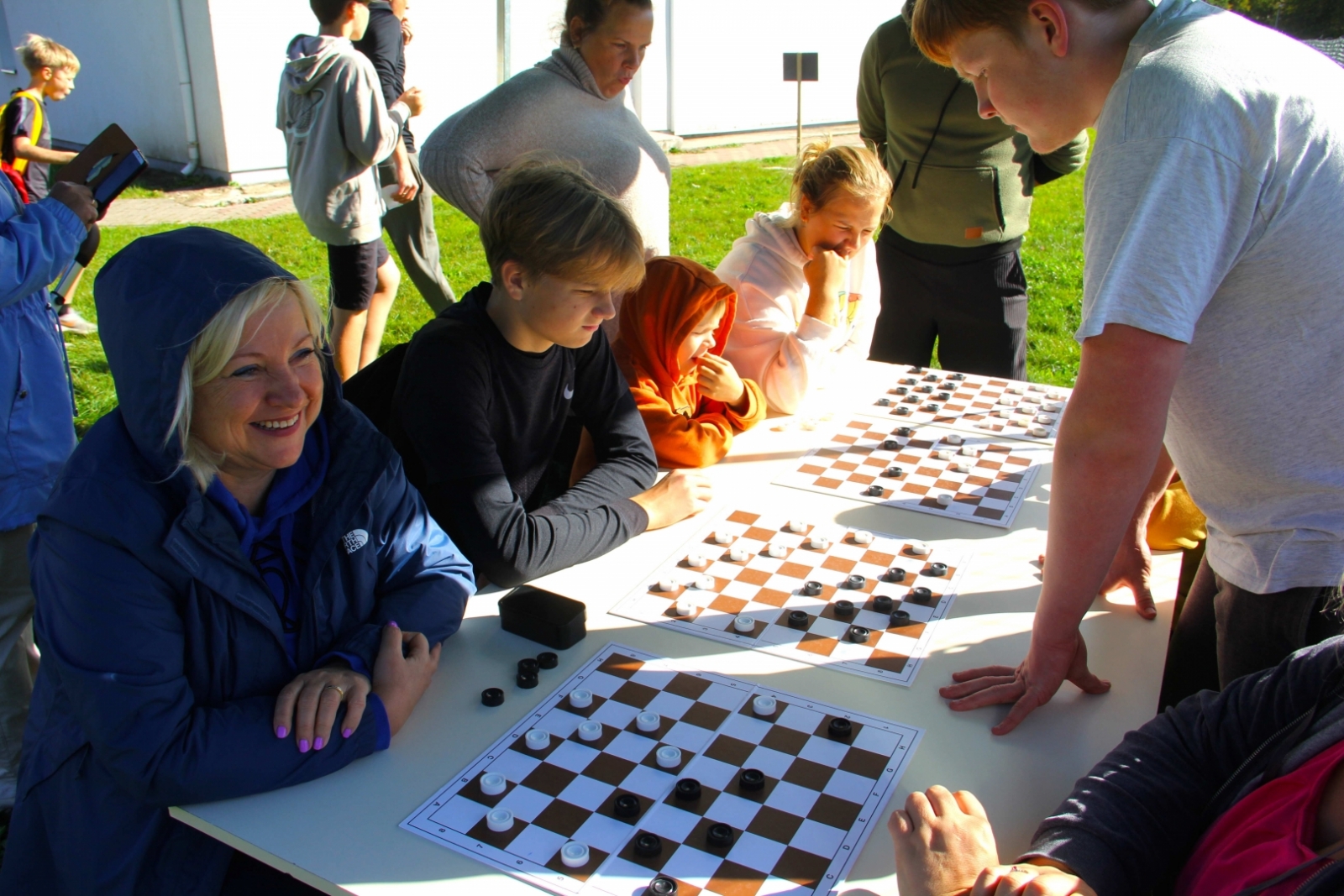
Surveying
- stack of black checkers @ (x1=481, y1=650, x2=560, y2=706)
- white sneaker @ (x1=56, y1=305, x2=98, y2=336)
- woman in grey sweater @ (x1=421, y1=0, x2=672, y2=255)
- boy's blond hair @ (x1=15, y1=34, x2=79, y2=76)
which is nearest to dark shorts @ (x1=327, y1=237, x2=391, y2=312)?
woman in grey sweater @ (x1=421, y1=0, x2=672, y2=255)

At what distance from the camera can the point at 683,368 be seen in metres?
2.78

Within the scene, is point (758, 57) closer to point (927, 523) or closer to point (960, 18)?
point (927, 523)

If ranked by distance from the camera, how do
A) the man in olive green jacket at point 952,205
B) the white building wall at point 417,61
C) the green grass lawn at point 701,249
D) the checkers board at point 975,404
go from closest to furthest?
the checkers board at point 975,404 < the man in olive green jacket at point 952,205 < the green grass lawn at point 701,249 < the white building wall at point 417,61

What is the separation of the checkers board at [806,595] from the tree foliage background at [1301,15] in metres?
15.5

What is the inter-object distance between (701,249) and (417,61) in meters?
4.72

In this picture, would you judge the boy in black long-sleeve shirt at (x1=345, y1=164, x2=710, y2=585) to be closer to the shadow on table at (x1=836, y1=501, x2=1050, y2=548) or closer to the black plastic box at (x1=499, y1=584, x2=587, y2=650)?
the black plastic box at (x1=499, y1=584, x2=587, y2=650)

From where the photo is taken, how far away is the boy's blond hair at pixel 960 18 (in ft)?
4.48

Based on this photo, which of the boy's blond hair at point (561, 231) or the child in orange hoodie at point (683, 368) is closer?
the boy's blond hair at point (561, 231)

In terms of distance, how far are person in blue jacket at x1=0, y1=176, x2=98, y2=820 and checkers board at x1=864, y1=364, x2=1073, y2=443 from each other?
212cm

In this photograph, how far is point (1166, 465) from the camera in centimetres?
192

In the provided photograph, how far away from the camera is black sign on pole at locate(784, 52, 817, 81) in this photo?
480 centimetres

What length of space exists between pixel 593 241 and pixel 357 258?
291cm

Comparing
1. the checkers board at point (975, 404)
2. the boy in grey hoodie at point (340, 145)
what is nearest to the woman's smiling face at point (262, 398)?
the checkers board at point (975, 404)

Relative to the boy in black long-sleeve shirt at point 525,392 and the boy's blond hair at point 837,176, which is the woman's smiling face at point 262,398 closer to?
the boy in black long-sleeve shirt at point 525,392
